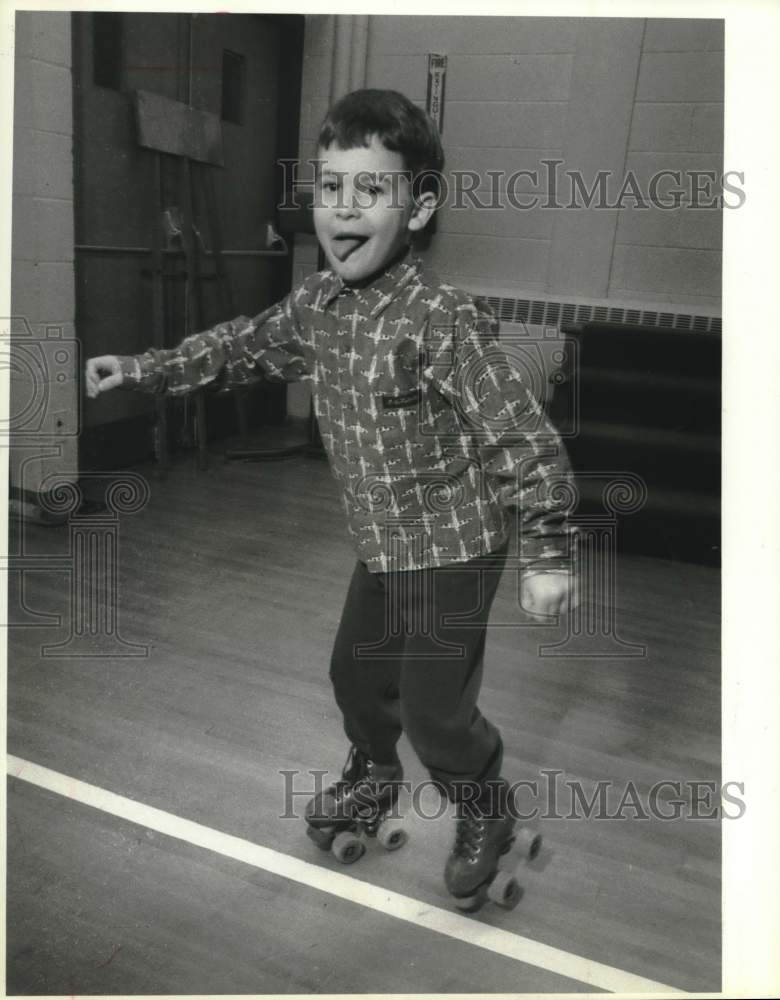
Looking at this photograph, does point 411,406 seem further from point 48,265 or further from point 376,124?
point 48,265

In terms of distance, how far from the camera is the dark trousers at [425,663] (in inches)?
40.6

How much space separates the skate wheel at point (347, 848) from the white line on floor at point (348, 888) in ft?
0.08

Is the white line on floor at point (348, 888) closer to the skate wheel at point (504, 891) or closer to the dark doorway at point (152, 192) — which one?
the skate wheel at point (504, 891)

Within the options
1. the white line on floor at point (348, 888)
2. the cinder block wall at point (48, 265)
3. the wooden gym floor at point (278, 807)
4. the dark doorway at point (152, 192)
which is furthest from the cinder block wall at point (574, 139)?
the white line on floor at point (348, 888)

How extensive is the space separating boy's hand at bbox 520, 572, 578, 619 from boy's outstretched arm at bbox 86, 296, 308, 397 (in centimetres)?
40

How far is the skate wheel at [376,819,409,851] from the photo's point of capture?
122 cm

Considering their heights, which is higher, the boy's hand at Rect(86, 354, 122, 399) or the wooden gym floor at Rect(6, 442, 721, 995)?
the boy's hand at Rect(86, 354, 122, 399)

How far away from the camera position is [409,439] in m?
1.00

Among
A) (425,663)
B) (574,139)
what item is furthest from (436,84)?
(425,663)

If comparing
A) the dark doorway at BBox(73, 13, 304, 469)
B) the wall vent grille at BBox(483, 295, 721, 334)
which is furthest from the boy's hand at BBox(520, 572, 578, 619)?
the wall vent grille at BBox(483, 295, 721, 334)

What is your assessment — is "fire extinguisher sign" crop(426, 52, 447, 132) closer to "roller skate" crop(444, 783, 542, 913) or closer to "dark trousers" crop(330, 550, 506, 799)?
"dark trousers" crop(330, 550, 506, 799)

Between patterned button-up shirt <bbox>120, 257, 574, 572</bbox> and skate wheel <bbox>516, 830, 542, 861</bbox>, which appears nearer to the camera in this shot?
patterned button-up shirt <bbox>120, 257, 574, 572</bbox>

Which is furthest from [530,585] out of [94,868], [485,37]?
[485,37]

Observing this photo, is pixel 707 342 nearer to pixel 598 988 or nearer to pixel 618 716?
pixel 618 716
